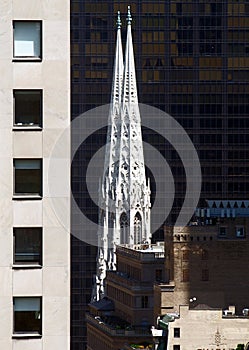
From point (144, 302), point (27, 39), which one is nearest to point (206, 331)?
point (144, 302)

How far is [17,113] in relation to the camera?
46.6 meters

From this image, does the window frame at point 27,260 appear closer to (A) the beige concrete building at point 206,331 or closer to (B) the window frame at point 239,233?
(A) the beige concrete building at point 206,331

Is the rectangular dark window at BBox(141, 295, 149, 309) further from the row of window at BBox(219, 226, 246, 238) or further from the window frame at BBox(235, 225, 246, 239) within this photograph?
the window frame at BBox(235, 225, 246, 239)

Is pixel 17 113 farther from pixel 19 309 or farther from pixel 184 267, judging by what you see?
pixel 184 267

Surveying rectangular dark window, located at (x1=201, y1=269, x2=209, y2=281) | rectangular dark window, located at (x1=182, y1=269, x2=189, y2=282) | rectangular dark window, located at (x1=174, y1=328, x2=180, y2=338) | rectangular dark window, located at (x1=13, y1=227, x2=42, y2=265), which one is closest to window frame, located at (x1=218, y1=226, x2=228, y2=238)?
rectangular dark window, located at (x1=201, y1=269, x2=209, y2=281)

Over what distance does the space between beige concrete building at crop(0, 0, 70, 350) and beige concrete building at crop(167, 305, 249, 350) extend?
108 m

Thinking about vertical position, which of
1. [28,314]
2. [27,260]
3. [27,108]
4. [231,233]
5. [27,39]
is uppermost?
[27,39]

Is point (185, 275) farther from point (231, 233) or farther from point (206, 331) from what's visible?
point (206, 331)

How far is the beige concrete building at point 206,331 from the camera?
155500 mm

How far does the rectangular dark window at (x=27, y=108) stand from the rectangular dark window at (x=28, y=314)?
4.21 meters

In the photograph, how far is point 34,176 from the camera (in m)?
46.8

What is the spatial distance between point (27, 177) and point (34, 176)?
20 centimetres

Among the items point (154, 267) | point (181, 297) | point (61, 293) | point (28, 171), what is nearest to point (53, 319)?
point (61, 293)

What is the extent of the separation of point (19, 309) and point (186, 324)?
112 m
